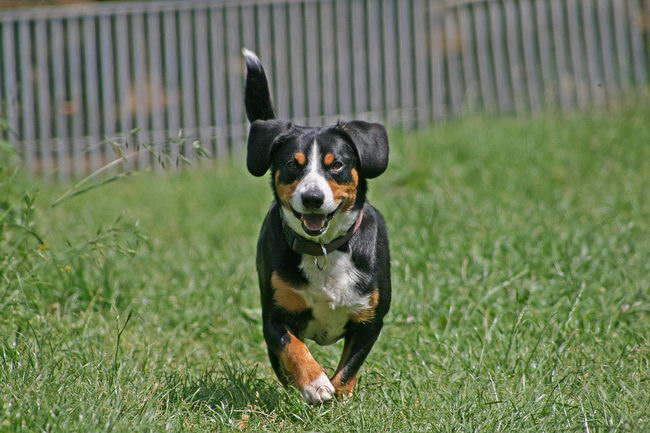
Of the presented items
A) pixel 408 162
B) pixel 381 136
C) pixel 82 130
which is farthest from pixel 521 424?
pixel 82 130

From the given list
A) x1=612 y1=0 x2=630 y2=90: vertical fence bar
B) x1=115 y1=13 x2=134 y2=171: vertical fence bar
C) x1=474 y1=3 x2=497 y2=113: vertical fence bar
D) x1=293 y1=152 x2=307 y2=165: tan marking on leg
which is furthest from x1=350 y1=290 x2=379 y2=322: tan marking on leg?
x1=115 y1=13 x2=134 y2=171: vertical fence bar

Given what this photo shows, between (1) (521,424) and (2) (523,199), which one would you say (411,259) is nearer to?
(2) (523,199)

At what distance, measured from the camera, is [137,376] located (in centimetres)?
372

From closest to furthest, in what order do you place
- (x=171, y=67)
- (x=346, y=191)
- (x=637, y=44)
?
(x=346, y=191) → (x=637, y=44) → (x=171, y=67)

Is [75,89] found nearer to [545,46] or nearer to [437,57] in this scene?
[437,57]

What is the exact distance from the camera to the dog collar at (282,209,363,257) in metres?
3.82

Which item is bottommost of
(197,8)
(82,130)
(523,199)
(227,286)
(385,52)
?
(227,286)

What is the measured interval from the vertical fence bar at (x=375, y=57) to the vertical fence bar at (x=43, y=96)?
3680 mm

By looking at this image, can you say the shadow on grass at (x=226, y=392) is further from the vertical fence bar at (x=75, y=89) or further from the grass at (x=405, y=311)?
the vertical fence bar at (x=75, y=89)

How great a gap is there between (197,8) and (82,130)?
192 centimetres

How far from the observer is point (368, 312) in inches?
152

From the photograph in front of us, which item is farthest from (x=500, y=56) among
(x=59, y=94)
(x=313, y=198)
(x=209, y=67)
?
(x=313, y=198)

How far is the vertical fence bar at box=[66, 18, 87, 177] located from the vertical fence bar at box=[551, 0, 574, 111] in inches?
209

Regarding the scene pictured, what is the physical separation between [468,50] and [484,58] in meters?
0.20
